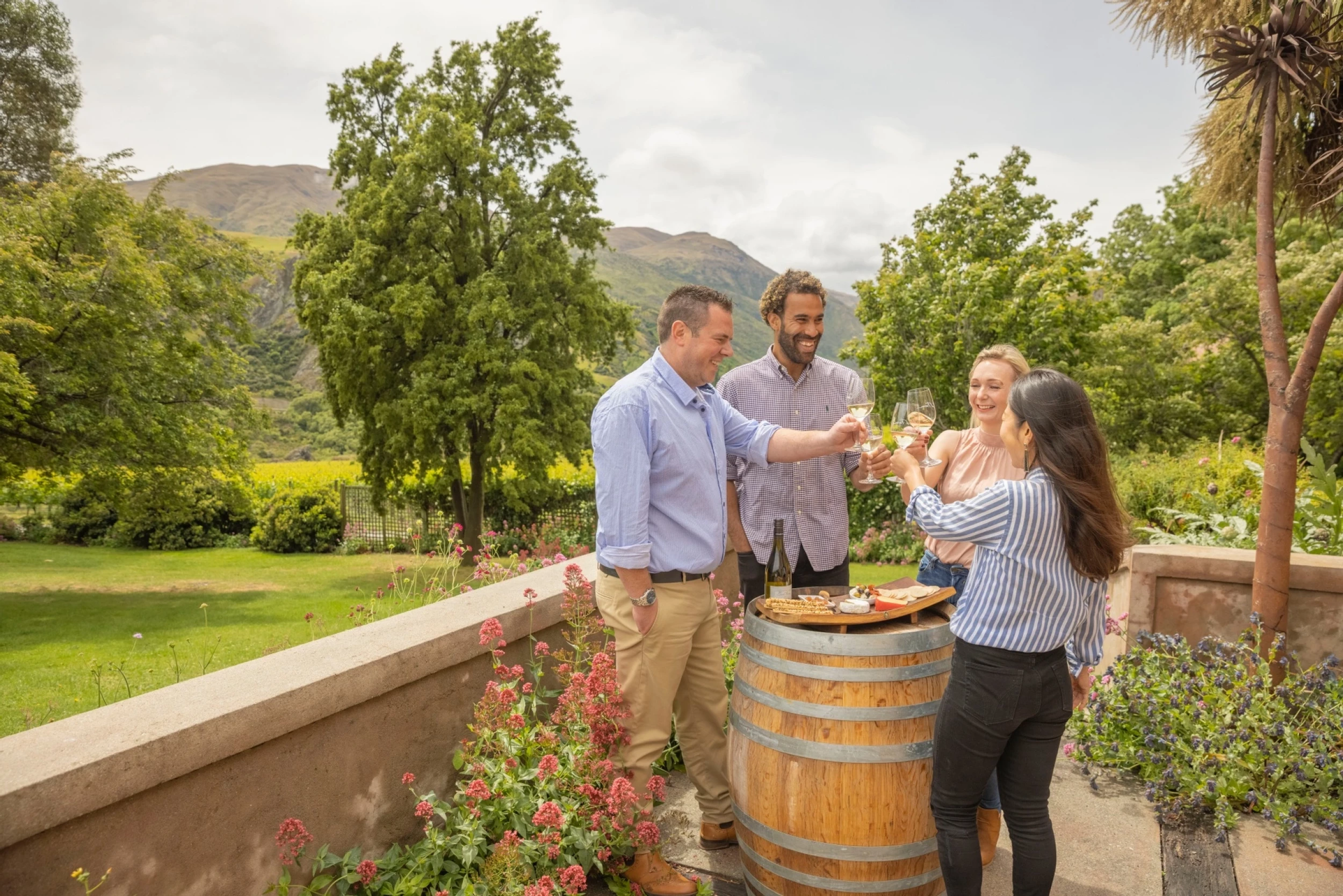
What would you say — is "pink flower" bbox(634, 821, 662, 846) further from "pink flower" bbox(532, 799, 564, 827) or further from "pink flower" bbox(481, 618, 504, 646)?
"pink flower" bbox(481, 618, 504, 646)

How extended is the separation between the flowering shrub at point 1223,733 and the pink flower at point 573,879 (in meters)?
2.72

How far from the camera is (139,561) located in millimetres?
22328

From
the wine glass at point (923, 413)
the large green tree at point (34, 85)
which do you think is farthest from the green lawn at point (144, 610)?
the large green tree at point (34, 85)


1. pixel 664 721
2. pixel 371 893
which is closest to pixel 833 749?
pixel 664 721

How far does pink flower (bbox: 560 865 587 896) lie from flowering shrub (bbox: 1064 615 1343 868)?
8.91 feet

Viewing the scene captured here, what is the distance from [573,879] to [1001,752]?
1.32m

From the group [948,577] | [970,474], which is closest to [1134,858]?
[948,577]

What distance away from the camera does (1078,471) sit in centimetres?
229

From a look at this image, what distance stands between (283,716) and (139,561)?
24.3 m

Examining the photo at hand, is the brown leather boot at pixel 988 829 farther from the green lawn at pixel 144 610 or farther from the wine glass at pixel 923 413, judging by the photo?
the green lawn at pixel 144 610

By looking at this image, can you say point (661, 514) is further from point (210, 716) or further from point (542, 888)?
point (210, 716)

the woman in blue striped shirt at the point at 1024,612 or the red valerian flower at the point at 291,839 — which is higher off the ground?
the woman in blue striped shirt at the point at 1024,612

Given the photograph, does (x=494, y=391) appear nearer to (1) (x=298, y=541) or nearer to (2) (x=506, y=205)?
(2) (x=506, y=205)

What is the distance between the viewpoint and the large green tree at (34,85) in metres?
36.1
